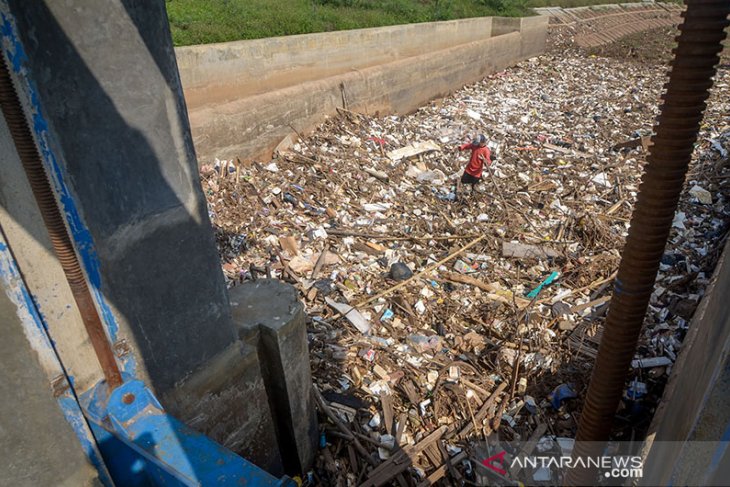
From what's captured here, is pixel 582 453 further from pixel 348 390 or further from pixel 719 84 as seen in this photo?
pixel 719 84

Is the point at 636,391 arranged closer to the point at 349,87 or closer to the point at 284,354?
the point at 284,354

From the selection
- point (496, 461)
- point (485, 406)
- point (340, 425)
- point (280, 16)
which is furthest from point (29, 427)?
point (280, 16)

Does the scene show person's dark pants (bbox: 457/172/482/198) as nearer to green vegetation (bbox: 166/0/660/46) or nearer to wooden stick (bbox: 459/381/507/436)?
wooden stick (bbox: 459/381/507/436)

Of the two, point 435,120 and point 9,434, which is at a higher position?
point 9,434

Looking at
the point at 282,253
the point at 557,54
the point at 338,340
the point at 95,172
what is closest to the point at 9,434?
the point at 95,172

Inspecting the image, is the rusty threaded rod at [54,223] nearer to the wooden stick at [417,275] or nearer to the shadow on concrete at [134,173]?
the shadow on concrete at [134,173]

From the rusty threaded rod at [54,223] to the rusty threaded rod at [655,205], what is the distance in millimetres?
2007

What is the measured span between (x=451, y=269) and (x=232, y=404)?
3.85 metres

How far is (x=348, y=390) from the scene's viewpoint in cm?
445

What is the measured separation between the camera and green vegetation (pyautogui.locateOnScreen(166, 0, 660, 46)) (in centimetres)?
1067

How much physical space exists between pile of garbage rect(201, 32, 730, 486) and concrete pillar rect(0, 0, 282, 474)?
1.86 meters

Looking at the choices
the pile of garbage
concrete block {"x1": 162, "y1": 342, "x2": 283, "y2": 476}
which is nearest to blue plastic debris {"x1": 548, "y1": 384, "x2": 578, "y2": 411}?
the pile of garbage

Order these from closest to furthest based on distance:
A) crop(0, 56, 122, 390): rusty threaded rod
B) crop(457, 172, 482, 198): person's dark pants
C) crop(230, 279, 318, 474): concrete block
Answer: crop(0, 56, 122, 390): rusty threaded rod, crop(230, 279, 318, 474): concrete block, crop(457, 172, 482, 198): person's dark pants

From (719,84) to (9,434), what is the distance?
779 inches
